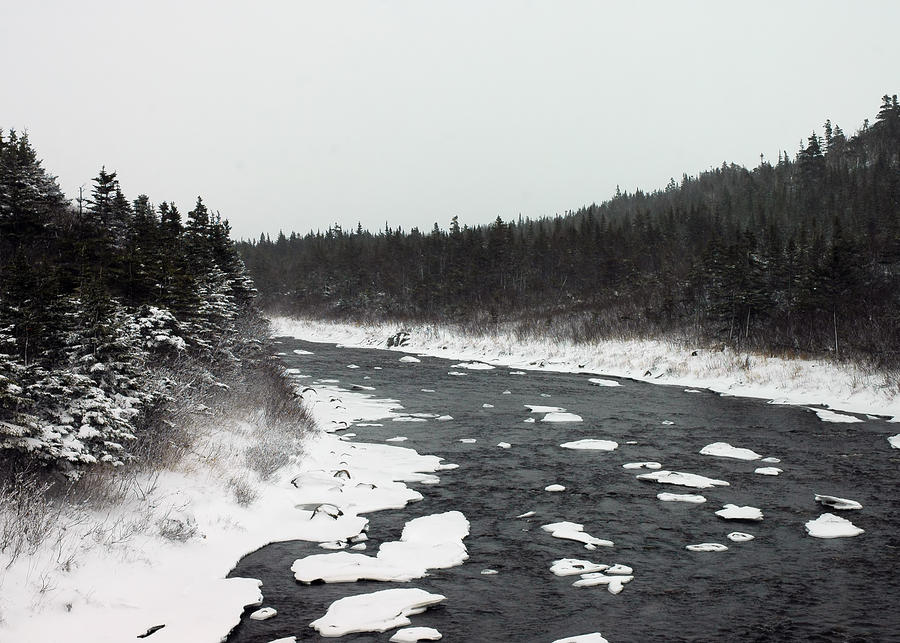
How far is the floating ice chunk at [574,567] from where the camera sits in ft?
24.8

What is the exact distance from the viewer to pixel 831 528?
8.95 meters

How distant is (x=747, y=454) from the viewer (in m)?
13.8

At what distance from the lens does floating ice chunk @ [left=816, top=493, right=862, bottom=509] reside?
9875mm

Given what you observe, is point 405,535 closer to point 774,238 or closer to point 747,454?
point 747,454

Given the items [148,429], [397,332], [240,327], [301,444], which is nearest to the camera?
[148,429]

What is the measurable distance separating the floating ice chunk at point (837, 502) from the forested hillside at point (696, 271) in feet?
48.1

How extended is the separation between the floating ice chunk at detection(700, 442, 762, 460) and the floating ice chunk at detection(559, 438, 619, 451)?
214 cm

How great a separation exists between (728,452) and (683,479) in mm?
2921

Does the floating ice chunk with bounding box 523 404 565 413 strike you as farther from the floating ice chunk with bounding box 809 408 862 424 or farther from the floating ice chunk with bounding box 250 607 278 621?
the floating ice chunk with bounding box 250 607 278 621

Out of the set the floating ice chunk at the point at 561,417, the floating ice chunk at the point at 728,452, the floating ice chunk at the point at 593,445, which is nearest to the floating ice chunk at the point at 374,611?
the floating ice chunk at the point at 593,445

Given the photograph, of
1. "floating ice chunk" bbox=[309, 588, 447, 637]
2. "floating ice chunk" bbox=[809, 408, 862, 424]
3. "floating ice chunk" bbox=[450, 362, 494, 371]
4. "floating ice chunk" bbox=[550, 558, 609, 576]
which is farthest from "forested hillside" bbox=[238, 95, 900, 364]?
"floating ice chunk" bbox=[309, 588, 447, 637]

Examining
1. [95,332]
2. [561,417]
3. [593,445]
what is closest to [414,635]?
[95,332]

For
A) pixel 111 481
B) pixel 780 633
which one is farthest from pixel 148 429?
pixel 780 633

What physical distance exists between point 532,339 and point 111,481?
36.1 meters
